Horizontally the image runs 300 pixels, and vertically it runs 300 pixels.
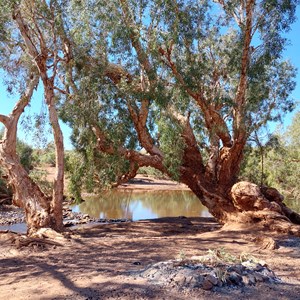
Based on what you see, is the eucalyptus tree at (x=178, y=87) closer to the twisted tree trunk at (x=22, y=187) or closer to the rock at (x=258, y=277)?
the twisted tree trunk at (x=22, y=187)

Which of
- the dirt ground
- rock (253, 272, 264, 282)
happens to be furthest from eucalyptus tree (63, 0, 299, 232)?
rock (253, 272, 264, 282)

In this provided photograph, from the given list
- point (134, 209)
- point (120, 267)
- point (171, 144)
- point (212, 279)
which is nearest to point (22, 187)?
point (171, 144)

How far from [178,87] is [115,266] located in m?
6.17

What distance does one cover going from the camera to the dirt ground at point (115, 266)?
4.34 meters


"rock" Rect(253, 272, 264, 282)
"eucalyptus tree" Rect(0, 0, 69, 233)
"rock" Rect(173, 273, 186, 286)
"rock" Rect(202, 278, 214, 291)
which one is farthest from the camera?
"eucalyptus tree" Rect(0, 0, 69, 233)

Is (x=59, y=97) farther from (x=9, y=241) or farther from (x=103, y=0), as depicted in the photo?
(x=9, y=241)

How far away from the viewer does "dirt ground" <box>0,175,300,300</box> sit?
4336mm

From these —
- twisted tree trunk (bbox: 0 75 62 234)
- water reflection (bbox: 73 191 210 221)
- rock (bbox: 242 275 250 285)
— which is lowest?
water reflection (bbox: 73 191 210 221)

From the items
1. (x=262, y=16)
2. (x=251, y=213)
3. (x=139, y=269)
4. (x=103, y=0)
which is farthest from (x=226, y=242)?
(x=103, y=0)

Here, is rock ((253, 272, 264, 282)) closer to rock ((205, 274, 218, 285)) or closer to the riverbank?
the riverbank

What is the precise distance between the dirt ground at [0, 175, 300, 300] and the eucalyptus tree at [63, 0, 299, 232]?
237cm

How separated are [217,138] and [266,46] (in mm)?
3238

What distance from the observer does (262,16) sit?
10.2 m

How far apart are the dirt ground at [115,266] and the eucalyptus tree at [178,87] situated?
237 centimetres
